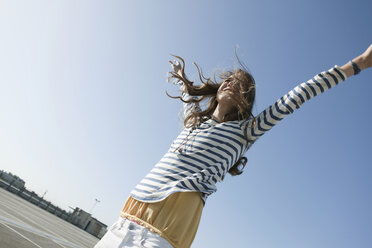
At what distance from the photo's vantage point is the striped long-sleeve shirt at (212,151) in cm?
151

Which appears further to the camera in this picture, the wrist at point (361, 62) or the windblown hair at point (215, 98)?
the windblown hair at point (215, 98)

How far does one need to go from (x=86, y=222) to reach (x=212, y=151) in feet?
113

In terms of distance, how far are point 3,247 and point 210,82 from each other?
416 cm

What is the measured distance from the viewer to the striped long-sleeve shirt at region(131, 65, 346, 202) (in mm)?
1510

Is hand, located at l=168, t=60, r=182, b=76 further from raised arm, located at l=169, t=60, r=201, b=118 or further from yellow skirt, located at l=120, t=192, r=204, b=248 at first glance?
yellow skirt, located at l=120, t=192, r=204, b=248

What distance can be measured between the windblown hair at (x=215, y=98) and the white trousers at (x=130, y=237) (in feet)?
2.87

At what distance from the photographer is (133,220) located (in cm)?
146

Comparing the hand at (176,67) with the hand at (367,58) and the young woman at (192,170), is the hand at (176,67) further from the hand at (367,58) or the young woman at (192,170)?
the hand at (367,58)

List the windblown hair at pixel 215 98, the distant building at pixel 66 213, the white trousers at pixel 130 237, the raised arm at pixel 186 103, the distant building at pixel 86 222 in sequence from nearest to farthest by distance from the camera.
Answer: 1. the white trousers at pixel 130 237
2. the windblown hair at pixel 215 98
3. the raised arm at pixel 186 103
4. the distant building at pixel 66 213
5. the distant building at pixel 86 222

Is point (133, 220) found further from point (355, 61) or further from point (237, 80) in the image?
point (355, 61)

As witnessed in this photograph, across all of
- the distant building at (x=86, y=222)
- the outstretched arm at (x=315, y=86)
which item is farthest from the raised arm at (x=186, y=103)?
the distant building at (x=86, y=222)

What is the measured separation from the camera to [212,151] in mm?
1646

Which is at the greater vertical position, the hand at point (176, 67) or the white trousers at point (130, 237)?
the hand at point (176, 67)

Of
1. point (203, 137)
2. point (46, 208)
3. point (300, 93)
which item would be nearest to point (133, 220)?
point (203, 137)
